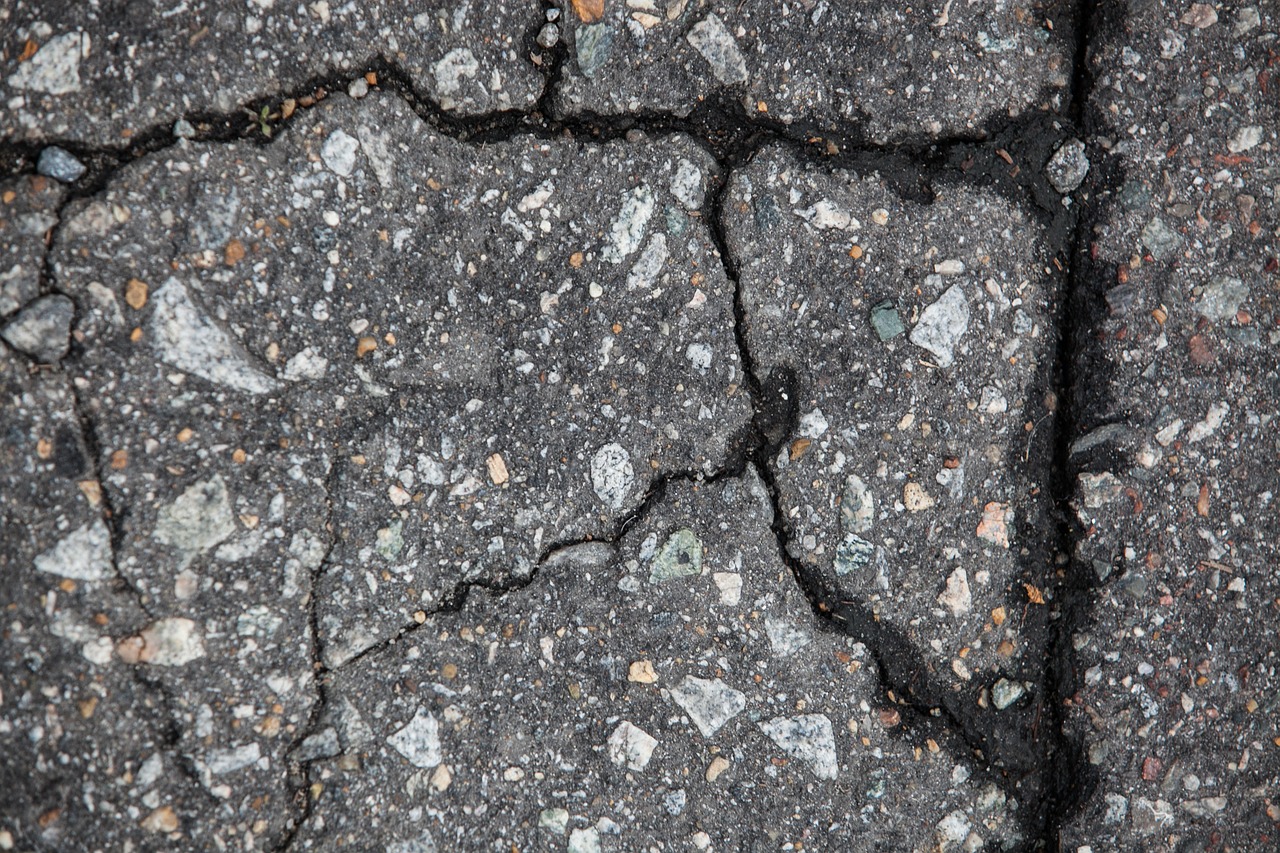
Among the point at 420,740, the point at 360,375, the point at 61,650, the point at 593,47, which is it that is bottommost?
the point at 420,740

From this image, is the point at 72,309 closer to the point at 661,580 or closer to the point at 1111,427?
the point at 661,580

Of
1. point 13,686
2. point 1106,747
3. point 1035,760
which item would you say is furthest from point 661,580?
point 13,686

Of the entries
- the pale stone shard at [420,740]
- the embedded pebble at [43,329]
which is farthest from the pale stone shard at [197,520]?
the pale stone shard at [420,740]

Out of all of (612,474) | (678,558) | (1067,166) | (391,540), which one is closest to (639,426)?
(612,474)

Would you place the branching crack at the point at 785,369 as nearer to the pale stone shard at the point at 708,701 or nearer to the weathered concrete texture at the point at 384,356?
the weathered concrete texture at the point at 384,356

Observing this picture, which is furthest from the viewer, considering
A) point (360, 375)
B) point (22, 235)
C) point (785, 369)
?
point (785, 369)

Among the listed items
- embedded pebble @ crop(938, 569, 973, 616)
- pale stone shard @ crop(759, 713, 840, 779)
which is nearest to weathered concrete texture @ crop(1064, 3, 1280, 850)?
embedded pebble @ crop(938, 569, 973, 616)

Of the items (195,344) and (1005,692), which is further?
(1005,692)

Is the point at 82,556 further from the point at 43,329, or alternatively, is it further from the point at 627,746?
the point at 627,746
